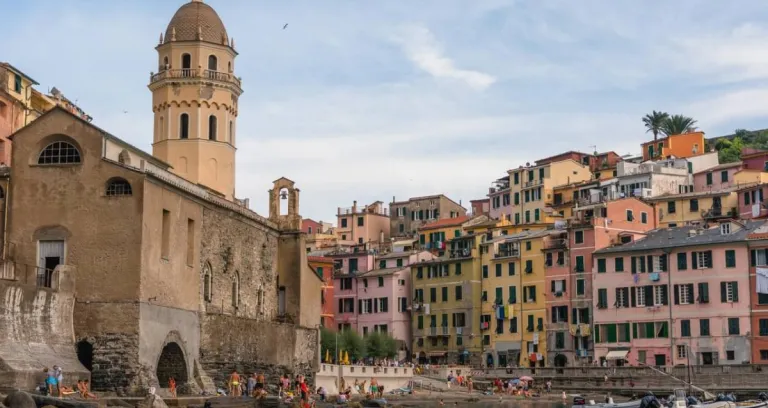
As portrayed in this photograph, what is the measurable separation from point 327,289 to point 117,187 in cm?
5202

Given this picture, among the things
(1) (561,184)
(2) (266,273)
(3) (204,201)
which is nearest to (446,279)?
(1) (561,184)

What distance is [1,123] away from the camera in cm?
5891

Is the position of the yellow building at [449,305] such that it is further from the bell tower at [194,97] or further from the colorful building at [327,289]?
the bell tower at [194,97]

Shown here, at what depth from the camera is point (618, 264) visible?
78000 millimetres

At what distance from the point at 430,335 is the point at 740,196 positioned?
2490 cm

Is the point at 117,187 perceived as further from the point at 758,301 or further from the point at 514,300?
the point at 514,300

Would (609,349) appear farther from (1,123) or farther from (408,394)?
(1,123)

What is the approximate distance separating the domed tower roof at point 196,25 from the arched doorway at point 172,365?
2398 cm

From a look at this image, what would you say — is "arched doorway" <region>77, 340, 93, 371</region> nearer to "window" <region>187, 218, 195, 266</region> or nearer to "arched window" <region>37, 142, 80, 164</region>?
"arched window" <region>37, 142, 80, 164</region>

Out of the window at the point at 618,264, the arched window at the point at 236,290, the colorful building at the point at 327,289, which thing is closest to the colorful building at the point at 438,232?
the colorful building at the point at 327,289

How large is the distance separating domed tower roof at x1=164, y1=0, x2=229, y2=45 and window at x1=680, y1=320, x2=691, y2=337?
106 ft

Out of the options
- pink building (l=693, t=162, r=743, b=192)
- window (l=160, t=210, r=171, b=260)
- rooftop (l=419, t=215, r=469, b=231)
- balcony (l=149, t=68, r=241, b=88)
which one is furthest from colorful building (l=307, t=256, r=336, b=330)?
window (l=160, t=210, r=171, b=260)

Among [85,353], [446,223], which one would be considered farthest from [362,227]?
[85,353]

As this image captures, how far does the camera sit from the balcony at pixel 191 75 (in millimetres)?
68188
